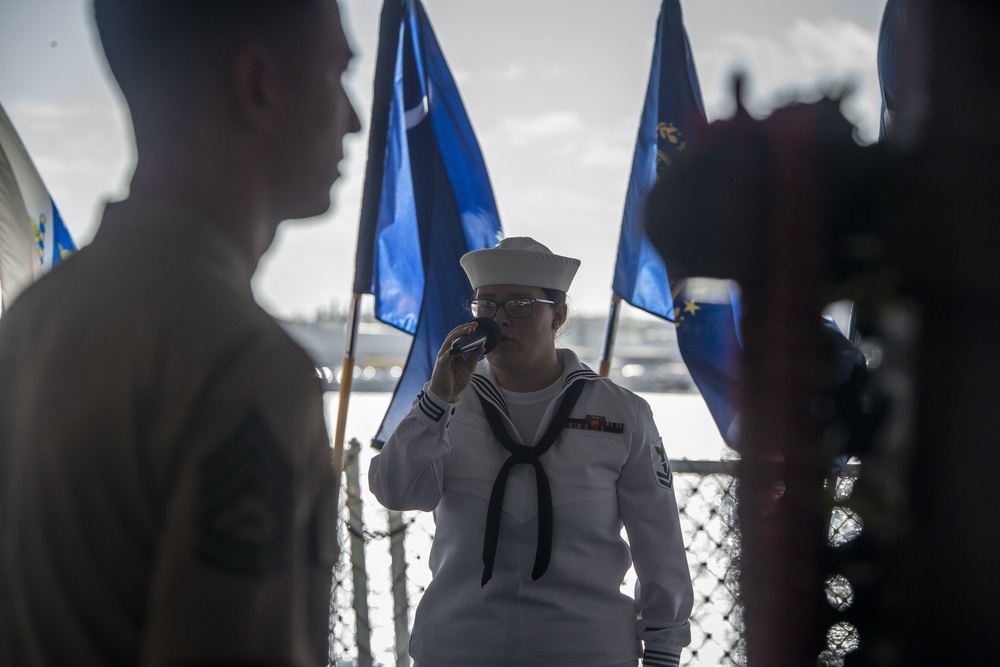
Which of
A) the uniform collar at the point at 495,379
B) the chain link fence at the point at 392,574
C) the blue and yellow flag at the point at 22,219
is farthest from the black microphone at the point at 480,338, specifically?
the blue and yellow flag at the point at 22,219

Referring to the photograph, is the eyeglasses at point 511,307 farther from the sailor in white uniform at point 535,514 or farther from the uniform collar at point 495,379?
the uniform collar at point 495,379

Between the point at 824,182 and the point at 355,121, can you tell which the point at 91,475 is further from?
the point at 824,182

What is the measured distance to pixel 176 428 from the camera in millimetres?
647

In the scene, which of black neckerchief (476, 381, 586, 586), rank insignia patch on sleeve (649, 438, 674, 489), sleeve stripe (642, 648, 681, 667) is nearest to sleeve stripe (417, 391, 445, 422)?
black neckerchief (476, 381, 586, 586)

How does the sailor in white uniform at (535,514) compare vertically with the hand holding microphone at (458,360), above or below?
below

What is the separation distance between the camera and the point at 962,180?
48 centimetres

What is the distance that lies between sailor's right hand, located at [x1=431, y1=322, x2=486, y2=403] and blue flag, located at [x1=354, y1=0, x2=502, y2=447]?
1.46m

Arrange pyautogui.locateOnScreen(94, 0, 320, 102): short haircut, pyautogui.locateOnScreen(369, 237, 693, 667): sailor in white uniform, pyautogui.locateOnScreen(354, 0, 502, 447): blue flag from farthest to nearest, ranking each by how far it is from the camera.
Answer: pyautogui.locateOnScreen(354, 0, 502, 447): blue flag → pyautogui.locateOnScreen(369, 237, 693, 667): sailor in white uniform → pyautogui.locateOnScreen(94, 0, 320, 102): short haircut

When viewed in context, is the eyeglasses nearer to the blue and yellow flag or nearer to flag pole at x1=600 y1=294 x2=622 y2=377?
flag pole at x1=600 y1=294 x2=622 y2=377

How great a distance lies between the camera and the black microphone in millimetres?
2455

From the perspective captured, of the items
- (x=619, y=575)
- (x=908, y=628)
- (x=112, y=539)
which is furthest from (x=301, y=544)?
(x=619, y=575)

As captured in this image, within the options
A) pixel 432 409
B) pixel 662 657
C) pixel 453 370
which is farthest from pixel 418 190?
pixel 662 657

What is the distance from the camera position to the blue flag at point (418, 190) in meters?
4.04

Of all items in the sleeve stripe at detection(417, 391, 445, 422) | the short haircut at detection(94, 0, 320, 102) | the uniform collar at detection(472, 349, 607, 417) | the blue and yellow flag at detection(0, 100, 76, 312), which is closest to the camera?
the short haircut at detection(94, 0, 320, 102)
